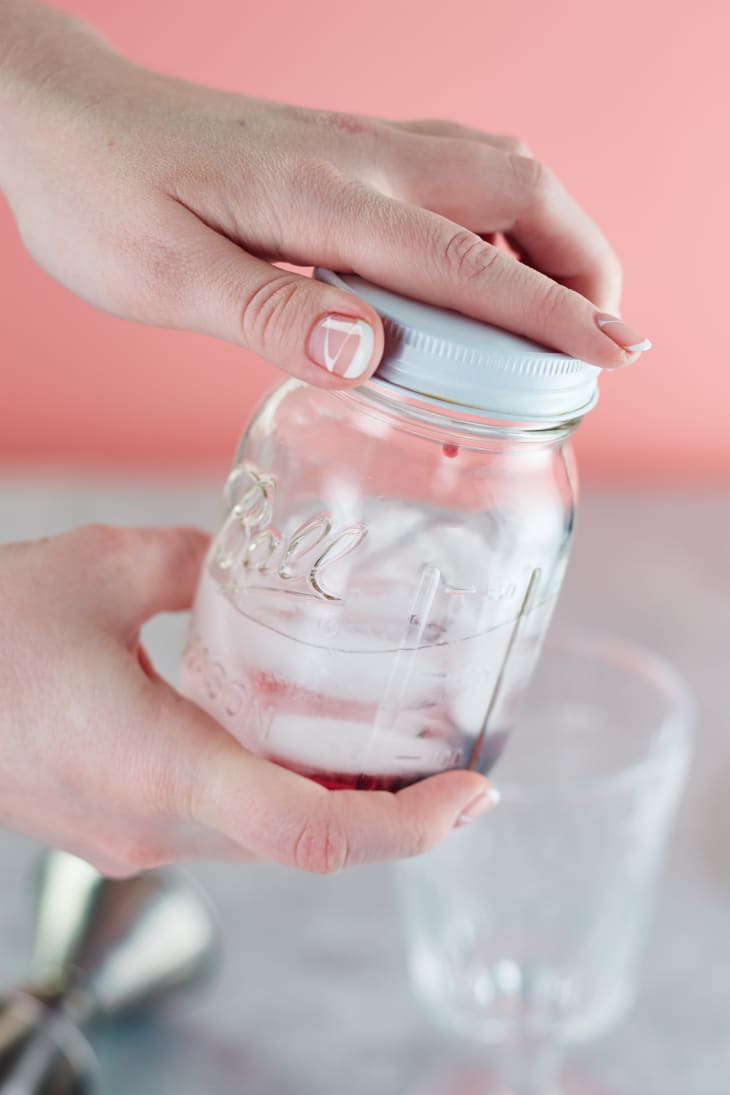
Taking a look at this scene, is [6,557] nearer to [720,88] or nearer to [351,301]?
[351,301]

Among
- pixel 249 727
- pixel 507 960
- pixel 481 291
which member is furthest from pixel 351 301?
pixel 507 960

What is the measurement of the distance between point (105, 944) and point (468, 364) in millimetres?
479

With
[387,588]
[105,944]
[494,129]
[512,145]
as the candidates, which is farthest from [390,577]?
[494,129]

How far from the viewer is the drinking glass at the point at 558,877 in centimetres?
63

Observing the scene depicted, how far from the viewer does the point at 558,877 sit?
661 mm

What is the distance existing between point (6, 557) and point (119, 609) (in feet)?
0.17

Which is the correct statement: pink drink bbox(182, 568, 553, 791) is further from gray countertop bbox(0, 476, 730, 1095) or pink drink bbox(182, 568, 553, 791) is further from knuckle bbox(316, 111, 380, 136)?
gray countertop bbox(0, 476, 730, 1095)

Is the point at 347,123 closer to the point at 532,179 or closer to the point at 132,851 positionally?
the point at 532,179

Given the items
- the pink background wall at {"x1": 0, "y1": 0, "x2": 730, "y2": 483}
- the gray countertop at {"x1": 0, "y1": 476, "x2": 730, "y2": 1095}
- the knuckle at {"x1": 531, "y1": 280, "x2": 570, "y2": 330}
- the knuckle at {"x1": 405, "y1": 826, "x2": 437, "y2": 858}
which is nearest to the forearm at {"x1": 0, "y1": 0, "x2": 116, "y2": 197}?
the knuckle at {"x1": 531, "y1": 280, "x2": 570, "y2": 330}

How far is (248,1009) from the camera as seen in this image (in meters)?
0.78

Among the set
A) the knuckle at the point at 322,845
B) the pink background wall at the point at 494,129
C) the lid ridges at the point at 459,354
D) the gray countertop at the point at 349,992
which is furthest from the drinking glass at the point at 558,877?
the pink background wall at the point at 494,129

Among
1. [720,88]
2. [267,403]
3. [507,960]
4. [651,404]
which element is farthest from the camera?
[651,404]

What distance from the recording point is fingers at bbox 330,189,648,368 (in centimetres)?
44

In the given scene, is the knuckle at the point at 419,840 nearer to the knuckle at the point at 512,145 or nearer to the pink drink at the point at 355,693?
the pink drink at the point at 355,693
